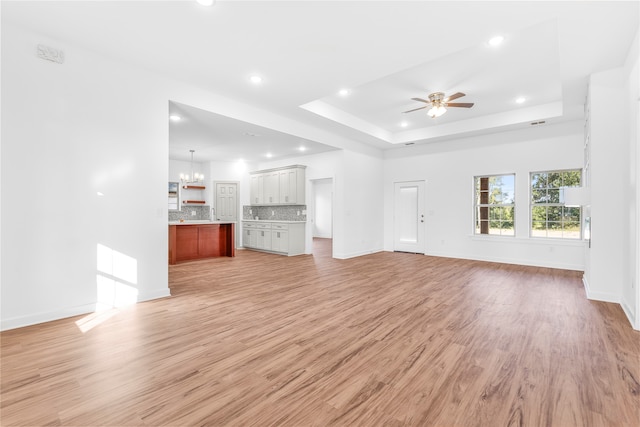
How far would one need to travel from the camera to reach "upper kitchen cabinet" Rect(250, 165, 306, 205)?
27.1 ft

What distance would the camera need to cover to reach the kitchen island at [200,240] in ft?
21.6

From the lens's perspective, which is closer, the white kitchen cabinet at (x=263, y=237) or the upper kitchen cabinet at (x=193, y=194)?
the white kitchen cabinet at (x=263, y=237)

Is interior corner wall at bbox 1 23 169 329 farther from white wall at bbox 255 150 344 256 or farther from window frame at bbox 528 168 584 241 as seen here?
window frame at bbox 528 168 584 241

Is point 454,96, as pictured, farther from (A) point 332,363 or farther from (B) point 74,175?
(B) point 74,175

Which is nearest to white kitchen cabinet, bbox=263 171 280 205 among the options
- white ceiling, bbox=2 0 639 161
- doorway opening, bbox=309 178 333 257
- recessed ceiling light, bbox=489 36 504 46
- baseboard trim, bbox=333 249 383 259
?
baseboard trim, bbox=333 249 383 259

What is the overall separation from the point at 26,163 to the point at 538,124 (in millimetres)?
8475

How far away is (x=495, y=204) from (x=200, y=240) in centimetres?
729

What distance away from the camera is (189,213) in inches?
370

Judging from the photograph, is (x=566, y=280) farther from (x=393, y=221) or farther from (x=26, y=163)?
(x=26, y=163)

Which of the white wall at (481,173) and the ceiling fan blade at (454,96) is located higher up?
the ceiling fan blade at (454,96)

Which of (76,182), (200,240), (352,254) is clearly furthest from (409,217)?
(76,182)

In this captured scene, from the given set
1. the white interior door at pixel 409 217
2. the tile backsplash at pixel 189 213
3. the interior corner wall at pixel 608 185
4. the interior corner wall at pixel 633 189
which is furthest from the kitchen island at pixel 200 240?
the interior corner wall at pixel 633 189

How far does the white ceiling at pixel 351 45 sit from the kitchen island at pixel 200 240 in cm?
237

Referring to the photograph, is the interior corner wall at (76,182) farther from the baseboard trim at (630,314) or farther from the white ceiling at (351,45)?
the baseboard trim at (630,314)
